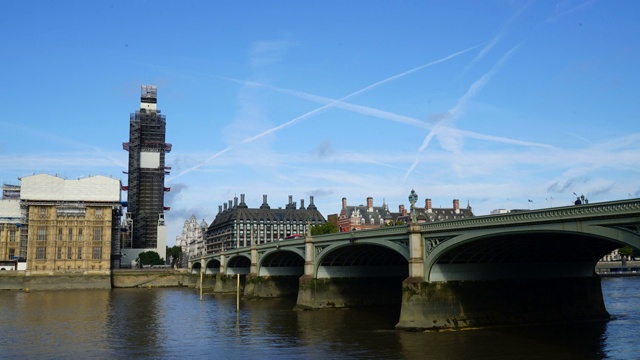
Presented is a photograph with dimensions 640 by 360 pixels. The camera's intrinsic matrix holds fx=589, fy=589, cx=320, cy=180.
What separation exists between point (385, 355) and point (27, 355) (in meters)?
20.9

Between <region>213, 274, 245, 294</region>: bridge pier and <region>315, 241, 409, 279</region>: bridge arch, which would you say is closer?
<region>315, 241, 409, 279</region>: bridge arch

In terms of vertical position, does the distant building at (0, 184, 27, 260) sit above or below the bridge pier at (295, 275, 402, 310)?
above

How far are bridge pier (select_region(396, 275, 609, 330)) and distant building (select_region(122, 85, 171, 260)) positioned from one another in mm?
139532

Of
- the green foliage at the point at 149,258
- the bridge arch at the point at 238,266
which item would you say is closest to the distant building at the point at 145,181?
the green foliage at the point at 149,258

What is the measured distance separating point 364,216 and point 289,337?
422 ft

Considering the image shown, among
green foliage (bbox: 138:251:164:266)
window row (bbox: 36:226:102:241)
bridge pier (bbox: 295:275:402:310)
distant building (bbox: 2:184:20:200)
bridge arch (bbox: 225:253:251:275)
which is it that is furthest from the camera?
green foliage (bbox: 138:251:164:266)

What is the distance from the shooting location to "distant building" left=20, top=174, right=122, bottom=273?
4633 inches

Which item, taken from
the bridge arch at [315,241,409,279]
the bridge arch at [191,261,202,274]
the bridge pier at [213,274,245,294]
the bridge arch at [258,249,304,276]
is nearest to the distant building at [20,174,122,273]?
the bridge arch at [191,261,202,274]

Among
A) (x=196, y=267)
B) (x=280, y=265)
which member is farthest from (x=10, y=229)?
(x=280, y=265)

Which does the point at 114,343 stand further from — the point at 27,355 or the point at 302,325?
the point at 302,325

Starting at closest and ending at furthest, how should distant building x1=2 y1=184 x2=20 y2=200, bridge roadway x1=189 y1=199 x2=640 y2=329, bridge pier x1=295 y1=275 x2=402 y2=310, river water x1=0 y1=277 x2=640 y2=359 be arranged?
river water x1=0 y1=277 x2=640 y2=359 → bridge roadway x1=189 y1=199 x2=640 y2=329 → bridge pier x1=295 y1=275 x2=402 y2=310 → distant building x1=2 y1=184 x2=20 y2=200

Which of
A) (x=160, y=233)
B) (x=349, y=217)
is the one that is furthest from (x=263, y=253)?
(x=160, y=233)

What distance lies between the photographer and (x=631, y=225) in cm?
2933

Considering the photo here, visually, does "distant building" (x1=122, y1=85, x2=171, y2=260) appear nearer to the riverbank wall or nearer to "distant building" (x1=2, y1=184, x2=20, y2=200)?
"distant building" (x1=2, y1=184, x2=20, y2=200)
